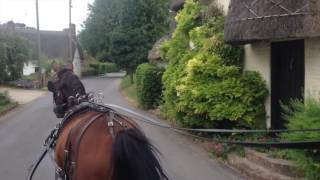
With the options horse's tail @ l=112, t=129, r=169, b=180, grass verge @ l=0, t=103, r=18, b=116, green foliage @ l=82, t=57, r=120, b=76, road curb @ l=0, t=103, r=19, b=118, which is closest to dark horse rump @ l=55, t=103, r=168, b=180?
horse's tail @ l=112, t=129, r=169, b=180

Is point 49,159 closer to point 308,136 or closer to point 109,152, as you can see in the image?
point 308,136

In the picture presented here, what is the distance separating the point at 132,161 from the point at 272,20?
24.9 feet

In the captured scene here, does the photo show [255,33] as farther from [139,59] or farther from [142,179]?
[139,59]

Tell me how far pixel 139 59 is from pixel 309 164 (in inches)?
1634

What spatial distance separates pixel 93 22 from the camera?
261 ft

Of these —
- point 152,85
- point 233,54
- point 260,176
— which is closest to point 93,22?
point 152,85

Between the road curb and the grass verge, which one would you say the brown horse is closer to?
the road curb

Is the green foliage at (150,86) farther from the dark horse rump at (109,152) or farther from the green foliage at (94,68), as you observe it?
the green foliage at (94,68)

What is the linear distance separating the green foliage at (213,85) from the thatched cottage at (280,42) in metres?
0.38

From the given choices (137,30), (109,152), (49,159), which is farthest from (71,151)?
(137,30)

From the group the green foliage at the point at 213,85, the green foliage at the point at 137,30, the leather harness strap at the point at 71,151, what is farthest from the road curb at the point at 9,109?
the leather harness strap at the point at 71,151

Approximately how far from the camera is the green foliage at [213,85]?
13531mm

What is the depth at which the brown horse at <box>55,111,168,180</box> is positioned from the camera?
479 centimetres

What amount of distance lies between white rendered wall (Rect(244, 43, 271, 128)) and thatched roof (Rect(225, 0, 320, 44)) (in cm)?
114
